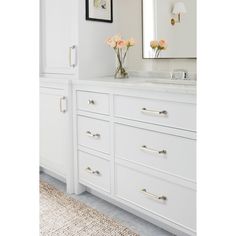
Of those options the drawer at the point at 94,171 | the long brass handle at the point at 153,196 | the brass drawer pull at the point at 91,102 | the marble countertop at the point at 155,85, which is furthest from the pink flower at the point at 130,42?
the long brass handle at the point at 153,196

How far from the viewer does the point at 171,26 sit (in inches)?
90.4

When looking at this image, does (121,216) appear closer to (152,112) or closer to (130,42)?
(152,112)

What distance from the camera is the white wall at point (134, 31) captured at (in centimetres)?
247

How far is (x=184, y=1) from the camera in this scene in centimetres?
219

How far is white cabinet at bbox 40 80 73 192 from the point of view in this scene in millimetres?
2500

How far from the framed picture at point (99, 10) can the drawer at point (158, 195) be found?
1177 millimetres

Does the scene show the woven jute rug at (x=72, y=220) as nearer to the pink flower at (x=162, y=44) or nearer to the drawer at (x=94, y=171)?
the drawer at (x=94, y=171)

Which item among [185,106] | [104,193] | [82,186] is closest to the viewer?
[185,106]

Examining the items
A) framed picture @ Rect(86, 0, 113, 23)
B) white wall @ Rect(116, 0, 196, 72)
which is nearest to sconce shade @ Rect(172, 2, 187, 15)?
white wall @ Rect(116, 0, 196, 72)

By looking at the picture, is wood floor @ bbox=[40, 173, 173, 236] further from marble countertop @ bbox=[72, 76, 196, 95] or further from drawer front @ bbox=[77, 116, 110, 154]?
marble countertop @ bbox=[72, 76, 196, 95]

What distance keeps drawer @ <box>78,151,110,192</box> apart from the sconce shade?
1126 mm
